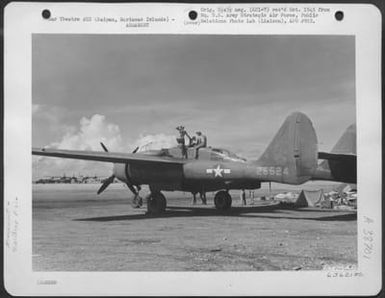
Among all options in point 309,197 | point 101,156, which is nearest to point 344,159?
point 309,197

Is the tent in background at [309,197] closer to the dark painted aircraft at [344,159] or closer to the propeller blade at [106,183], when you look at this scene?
the dark painted aircraft at [344,159]

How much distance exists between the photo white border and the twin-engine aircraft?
0.16m

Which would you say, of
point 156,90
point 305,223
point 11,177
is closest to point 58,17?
point 156,90

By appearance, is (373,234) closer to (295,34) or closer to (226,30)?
(295,34)

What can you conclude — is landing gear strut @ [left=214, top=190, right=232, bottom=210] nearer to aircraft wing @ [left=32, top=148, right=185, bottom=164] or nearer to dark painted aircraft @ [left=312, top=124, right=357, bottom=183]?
aircraft wing @ [left=32, top=148, right=185, bottom=164]

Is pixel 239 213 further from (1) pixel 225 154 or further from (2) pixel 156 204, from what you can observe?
(2) pixel 156 204

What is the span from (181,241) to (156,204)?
70 centimetres

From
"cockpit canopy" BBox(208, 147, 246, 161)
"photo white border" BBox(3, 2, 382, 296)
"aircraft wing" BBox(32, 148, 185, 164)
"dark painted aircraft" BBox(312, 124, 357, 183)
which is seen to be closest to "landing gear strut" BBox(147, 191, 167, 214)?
"aircraft wing" BBox(32, 148, 185, 164)

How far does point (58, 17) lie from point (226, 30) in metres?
1.00

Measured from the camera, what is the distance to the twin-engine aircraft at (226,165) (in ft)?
10.3

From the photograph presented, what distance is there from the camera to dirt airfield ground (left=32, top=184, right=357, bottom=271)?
2.96 meters

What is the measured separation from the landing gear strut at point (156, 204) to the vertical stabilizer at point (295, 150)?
2.70 ft

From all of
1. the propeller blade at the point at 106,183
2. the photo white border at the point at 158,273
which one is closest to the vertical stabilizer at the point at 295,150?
the photo white border at the point at 158,273

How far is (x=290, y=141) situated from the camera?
132 inches
